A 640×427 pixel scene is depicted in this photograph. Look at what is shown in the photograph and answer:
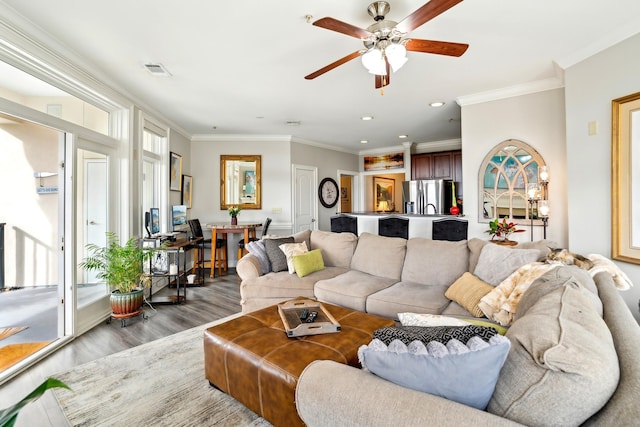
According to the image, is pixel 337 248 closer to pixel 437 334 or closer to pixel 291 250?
pixel 291 250

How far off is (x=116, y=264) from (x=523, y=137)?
481 cm

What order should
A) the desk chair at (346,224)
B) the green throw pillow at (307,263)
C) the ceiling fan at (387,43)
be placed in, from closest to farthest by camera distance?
the ceiling fan at (387,43) < the green throw pillow at (307,263) < the desk chair at (346,224)

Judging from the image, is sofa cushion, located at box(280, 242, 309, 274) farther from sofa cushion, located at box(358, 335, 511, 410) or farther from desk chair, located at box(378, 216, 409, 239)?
sofa cushion, located at box(358, 335, 511, 410)

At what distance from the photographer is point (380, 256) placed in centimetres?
336

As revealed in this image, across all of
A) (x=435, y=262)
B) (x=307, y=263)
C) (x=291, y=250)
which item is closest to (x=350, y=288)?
(x=307, y=263)

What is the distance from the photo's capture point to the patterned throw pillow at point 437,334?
0.93m

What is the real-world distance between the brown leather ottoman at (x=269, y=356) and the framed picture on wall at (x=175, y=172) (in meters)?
3.78

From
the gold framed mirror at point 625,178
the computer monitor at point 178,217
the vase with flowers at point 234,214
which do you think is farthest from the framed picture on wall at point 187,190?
the gold framed mirror at point 625,178

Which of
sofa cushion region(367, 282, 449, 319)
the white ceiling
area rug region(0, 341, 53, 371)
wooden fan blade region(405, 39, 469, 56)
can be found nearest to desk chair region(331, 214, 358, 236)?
the white ceiling

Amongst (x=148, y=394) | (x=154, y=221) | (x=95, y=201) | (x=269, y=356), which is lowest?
(x=148, y=394)

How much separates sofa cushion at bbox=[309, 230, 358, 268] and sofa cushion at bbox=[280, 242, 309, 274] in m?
0.25

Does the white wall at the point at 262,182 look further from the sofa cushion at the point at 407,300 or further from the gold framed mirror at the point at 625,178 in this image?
the gold framed mirror at the point at 625,178

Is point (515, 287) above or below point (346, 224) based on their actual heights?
below

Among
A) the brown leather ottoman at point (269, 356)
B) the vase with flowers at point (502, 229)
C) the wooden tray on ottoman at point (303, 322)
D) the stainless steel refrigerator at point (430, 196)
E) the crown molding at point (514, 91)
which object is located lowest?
the brown leather ottoman at point (269, 356)
